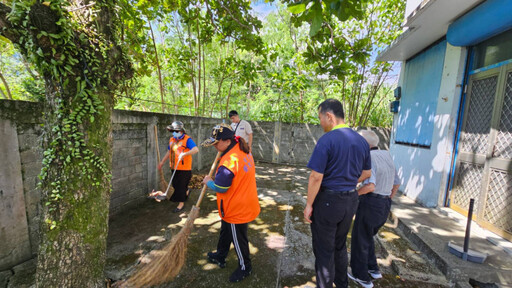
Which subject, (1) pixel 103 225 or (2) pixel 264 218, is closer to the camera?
(1) pixel 103 225

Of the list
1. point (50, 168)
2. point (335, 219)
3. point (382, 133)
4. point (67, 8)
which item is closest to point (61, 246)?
point (50, 168)

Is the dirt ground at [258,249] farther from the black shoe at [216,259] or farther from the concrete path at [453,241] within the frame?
the concrete path at [453,241]

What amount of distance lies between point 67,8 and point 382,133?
10.4 m

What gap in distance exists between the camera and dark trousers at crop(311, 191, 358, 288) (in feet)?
6.75

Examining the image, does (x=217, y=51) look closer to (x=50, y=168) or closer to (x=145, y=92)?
(x=145, y=92)

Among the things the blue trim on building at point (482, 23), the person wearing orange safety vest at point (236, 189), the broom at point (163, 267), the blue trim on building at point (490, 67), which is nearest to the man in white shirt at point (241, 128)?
the person wearing orange safety vest at point (236, 189)

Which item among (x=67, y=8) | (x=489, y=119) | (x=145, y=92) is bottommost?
(x=489, y=119)

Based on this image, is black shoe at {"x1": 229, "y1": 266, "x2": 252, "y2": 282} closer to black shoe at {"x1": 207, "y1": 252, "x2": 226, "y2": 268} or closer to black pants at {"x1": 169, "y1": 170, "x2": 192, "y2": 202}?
black shoe at {"x1": 207, "y1": 252, "x2": 226, "y2": 268}

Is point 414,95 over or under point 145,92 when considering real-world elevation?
under

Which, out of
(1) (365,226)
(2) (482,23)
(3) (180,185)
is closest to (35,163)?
(3) (180,185)

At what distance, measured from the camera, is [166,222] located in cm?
386

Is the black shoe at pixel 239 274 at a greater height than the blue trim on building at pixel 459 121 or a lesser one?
lesser

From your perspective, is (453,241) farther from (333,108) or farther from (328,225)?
(333,108)

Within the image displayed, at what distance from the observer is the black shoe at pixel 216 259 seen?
9.04 ft
